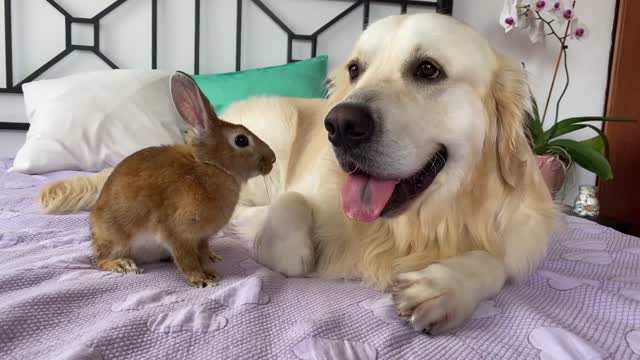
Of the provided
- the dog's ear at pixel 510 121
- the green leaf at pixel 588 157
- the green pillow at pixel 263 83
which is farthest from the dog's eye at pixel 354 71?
the green leaf at pixel 588 157

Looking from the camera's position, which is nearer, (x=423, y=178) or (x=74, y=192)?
(x=423, y=178)

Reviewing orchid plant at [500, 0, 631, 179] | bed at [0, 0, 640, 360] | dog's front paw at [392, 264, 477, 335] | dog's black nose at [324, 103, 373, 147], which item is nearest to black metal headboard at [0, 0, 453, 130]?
orchid plant at [500, 0, 631, 179]

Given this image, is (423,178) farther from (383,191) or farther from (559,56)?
(559,56)

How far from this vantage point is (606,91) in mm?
3225

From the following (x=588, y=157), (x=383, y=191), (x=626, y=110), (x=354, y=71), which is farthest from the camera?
(x=626, y=110)

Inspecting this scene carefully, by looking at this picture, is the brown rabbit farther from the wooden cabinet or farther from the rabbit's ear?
the wooden cabinet

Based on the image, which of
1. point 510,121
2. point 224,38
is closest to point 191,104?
point 510,121

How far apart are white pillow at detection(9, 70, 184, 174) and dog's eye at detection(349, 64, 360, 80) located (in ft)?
3.62

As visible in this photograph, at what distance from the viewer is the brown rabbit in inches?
36.4

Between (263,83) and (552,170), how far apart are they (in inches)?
55.6

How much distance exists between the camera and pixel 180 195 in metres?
0.93

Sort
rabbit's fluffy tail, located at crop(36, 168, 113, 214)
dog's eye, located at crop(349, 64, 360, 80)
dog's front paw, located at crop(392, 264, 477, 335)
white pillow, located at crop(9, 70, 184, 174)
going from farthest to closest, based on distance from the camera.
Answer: white pillow, located at crop(9, 70, 184, 174)
rabbit's fluffy tail, located at crop(36, 168, 113, 214)
dog's eye, located at crop(349, 64, 360, 80)
dog's front paw, located at crop(392, 264, 477, 335)

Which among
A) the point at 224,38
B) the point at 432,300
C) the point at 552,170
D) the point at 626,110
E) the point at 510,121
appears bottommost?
the point at 552,170

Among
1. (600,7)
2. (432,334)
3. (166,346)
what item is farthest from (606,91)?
(166,346)
